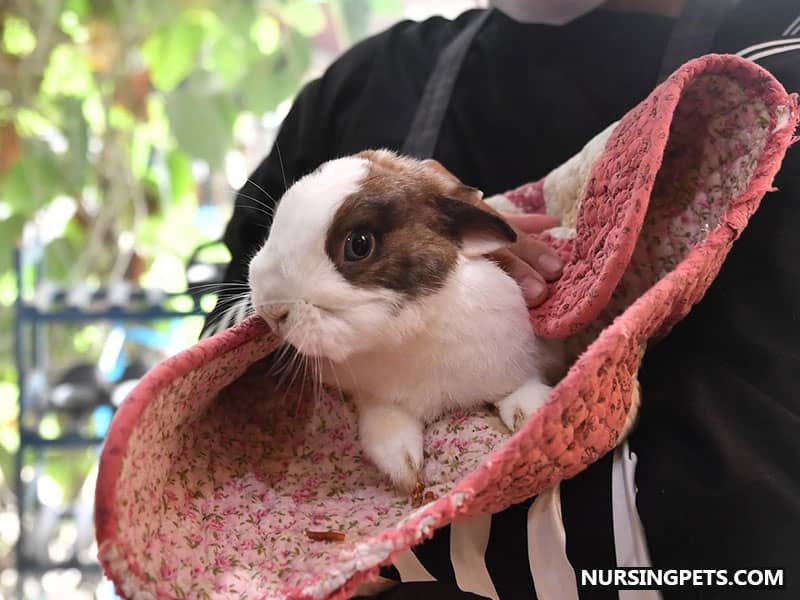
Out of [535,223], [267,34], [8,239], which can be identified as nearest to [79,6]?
[267,34]

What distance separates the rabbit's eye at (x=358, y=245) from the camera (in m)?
0.51

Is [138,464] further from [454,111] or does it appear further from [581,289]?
[454,111]

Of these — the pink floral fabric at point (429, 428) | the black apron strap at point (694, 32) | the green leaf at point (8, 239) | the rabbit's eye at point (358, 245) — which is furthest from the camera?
the green leaf at point (8, 239)

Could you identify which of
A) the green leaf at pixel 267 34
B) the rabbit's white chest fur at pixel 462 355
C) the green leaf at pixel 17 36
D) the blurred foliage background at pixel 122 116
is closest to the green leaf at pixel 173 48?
the blurred foliage background at pixel 122 116

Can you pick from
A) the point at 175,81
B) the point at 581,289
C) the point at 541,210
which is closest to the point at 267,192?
the point at 541,210

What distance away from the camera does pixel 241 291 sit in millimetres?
659

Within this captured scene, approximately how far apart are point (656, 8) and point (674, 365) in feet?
1.45

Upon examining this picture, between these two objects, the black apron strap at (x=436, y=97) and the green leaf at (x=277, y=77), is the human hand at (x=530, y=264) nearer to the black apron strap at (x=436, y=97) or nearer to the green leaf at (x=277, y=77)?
the black apron strap at (x=436, y=97)

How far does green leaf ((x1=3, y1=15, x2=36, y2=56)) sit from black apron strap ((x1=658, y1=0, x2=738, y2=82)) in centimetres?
135

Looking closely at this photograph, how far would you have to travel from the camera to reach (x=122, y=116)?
4.86 feet

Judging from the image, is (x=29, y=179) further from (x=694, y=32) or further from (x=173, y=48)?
(x=694, y=32)

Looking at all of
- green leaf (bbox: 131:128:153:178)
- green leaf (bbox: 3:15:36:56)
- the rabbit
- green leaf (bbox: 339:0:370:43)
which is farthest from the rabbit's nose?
green leaf (bbox: 3:15:36:56)

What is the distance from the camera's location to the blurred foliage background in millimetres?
1396

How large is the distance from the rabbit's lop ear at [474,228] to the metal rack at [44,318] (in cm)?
73
